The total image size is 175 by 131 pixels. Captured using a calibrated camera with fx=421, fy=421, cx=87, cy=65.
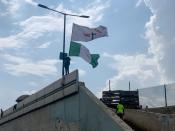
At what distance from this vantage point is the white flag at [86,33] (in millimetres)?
21011

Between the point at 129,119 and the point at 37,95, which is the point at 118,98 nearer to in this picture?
the point at 37,95

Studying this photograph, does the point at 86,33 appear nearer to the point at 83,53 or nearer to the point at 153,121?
the point at 83,53

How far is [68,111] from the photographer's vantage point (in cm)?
1677

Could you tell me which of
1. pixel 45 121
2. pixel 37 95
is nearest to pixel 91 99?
pixel 45 121

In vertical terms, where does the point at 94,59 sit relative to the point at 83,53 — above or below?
below

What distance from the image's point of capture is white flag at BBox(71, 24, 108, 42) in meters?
21.0

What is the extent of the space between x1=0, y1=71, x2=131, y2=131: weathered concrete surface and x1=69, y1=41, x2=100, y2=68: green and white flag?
203 centimetres

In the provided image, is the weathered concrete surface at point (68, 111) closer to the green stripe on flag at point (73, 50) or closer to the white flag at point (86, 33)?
the green stripe on flag at point (73, 50)

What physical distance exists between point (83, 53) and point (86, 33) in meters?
1.39

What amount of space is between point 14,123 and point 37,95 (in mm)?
7578

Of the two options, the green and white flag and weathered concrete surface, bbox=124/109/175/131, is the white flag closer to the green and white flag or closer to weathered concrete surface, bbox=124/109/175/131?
the green and white flag

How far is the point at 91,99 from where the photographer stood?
551 inches

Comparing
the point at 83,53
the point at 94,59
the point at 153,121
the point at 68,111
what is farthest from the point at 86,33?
the point at 153,121

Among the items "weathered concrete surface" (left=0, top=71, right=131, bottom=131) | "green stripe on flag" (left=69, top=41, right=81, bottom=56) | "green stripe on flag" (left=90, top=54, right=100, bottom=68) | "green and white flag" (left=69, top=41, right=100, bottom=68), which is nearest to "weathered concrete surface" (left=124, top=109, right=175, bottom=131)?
"weathered concrete surface" (left=0, top=71, right=131, bottom=131)
